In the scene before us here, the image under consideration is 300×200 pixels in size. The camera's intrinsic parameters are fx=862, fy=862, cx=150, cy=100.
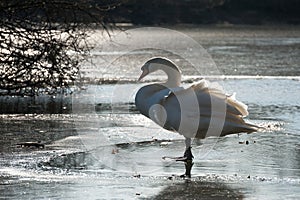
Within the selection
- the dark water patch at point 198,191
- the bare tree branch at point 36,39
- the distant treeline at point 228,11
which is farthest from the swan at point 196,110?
the distant treeline at point 228,11

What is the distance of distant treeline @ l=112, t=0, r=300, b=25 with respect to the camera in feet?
224

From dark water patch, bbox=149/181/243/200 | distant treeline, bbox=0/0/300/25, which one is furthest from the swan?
distant treeline, bbox=0/0/300/25

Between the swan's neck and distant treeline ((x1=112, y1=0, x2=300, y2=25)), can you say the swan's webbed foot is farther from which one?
distant treeline ((x1=112, y1=0, x2=300, y2=25))

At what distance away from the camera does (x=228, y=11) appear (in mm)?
71438

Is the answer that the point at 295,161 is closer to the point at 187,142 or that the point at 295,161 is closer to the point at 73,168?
the point at 187,142

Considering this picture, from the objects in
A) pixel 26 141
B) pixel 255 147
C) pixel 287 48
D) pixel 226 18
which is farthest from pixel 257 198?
pixel 226 18

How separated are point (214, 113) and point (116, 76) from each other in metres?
11.9

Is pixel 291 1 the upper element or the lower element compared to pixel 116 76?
upper

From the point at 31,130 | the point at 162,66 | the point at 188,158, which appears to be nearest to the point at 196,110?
the point at 188,158

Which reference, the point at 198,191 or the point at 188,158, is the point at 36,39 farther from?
the point at 198,191

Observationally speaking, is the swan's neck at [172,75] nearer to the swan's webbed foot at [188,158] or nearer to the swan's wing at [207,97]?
the swan's wing at [207,97]

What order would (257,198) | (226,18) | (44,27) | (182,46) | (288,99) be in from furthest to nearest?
(226,18)
(182,46)
(288,99)
(44,27)
(257,198)

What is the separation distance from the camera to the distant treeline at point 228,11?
68.1 metres

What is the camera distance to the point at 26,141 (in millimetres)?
11109
